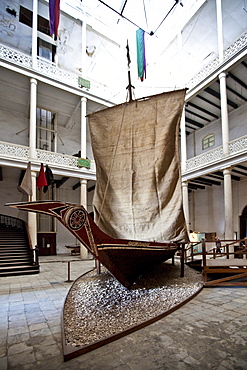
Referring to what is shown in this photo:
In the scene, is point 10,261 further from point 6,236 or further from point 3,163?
point 3,163

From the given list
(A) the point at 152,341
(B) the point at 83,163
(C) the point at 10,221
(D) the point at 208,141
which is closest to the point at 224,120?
(D) the point at 208,141

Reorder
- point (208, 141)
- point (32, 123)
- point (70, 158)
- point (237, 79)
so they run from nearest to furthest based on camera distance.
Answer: point (32, 123), point (237, 79), point (70, 158), point (208, 141)

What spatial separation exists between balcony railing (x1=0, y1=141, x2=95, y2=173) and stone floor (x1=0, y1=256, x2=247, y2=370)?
7740 mm

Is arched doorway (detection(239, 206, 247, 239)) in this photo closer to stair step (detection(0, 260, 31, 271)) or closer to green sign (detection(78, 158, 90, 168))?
green sign (detection(78, 158, 90, 168))

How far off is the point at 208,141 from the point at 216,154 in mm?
4960

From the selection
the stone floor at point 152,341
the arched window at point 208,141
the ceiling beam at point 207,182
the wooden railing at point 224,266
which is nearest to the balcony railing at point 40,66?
the arched window at point 208,141

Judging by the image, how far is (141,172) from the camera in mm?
6699

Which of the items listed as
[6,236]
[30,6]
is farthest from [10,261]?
[30,6]

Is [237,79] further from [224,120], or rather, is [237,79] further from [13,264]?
[13,264]

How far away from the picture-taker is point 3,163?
9.85 meters

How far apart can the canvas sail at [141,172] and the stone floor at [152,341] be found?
2.53 m

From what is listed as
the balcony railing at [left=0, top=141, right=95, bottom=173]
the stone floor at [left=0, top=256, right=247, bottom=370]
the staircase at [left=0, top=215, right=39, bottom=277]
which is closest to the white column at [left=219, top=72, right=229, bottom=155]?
the balcony railing at [left=0, top=141, right=95, bottom=173]

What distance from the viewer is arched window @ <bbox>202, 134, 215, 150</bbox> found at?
1506 centimetres

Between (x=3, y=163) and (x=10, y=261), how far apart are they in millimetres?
4412
